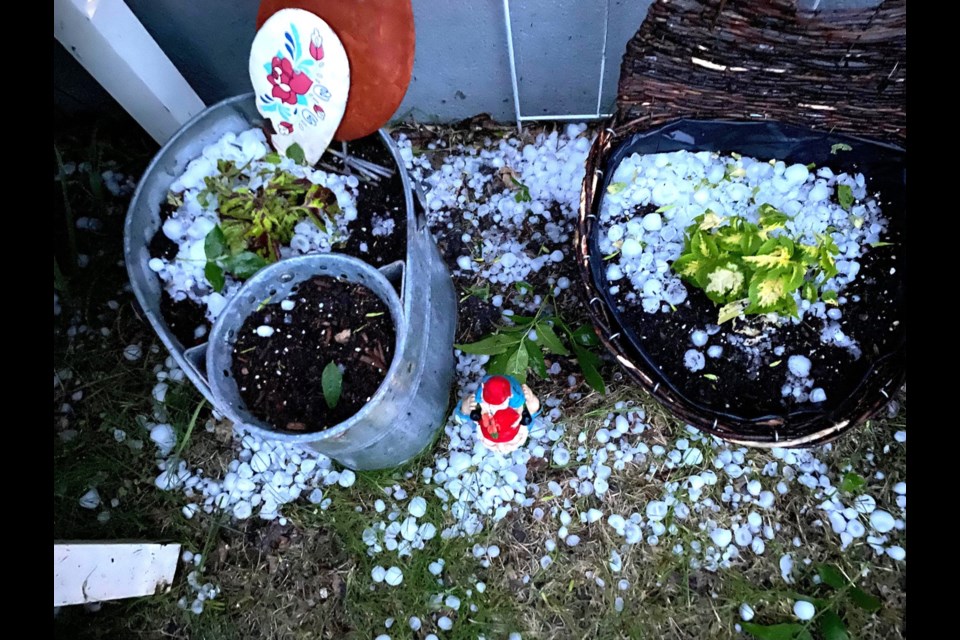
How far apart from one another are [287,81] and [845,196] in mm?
975

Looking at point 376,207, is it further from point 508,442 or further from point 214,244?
point 508,442

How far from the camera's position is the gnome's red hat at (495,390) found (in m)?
0.99

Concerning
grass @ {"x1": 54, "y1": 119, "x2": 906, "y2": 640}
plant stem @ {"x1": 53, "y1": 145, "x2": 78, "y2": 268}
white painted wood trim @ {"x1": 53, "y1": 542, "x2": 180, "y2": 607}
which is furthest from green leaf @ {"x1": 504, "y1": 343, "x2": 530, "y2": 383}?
plant stem @ {"x1": 53, "y1": 145, "x2": 78, "y2": 268}

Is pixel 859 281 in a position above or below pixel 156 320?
below

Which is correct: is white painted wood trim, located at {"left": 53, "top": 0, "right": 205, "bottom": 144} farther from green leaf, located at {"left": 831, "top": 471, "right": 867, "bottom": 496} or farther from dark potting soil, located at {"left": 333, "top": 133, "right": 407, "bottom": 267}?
green leaf, located at {"left": 831, "top": 471, "right": 867, "bottom": 496}

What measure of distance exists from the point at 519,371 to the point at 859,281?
2.06 ft

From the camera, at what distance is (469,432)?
4.20ft

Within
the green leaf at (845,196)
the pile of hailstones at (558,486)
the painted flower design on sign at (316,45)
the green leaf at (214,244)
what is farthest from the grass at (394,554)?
the painted flower design on sign at (316,45)

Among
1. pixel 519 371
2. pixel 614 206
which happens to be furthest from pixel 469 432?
pixel 614 206

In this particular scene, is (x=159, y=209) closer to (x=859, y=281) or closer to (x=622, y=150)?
(x=622, y=150)

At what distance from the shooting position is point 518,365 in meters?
1.10

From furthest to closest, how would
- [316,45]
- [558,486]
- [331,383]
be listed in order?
[558,486] → [331,383] → [316,45]

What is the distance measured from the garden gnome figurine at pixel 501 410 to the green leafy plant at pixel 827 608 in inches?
21.0

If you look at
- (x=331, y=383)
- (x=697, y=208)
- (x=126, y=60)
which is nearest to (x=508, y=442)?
(x=331, y=383)
